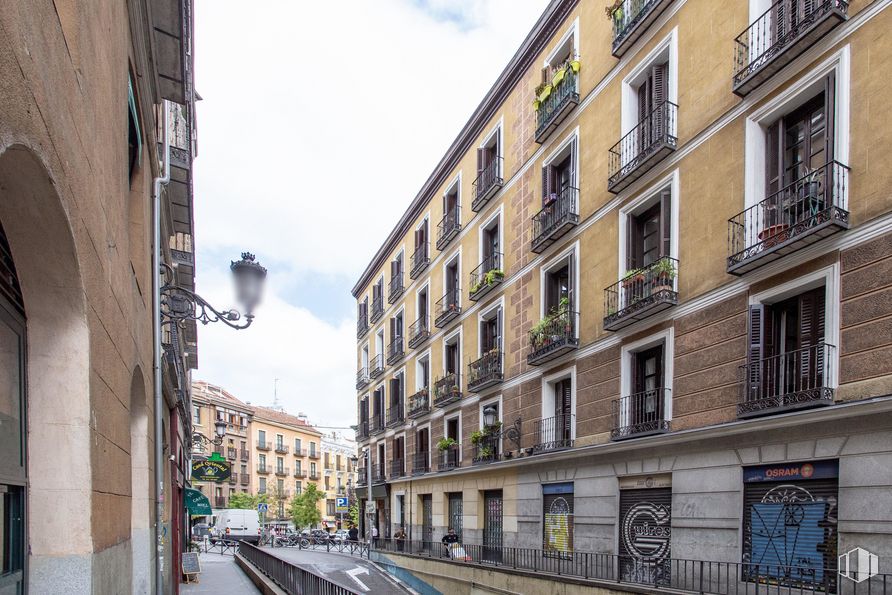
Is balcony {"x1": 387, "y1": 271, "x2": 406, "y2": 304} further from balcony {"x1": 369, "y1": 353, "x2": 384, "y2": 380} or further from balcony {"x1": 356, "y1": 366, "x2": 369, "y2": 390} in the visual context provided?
balcony {"x1": 356, "y1": 366, "x2": 369, "y2": 390}

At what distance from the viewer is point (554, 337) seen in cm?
1919

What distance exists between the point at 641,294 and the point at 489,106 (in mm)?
12147

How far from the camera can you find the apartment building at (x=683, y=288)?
10.8 m

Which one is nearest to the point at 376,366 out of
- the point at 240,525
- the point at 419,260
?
the point at 419,260

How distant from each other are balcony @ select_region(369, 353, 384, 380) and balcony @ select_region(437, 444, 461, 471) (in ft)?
35.5

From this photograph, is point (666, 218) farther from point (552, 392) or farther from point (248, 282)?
point (248, 282)

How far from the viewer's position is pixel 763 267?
12.2 m

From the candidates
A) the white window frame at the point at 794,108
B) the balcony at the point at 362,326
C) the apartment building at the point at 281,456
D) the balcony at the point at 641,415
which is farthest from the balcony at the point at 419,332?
the apartment building at the point at 281,456

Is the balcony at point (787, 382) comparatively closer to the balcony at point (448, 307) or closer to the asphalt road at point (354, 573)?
the asphalt road at point (354, 573)

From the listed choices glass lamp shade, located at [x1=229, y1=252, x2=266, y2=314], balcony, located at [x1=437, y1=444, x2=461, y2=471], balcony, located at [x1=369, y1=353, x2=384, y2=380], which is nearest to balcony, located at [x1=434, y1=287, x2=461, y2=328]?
balcony, located at [x1=437, y1=444, x2=461, y2=471]

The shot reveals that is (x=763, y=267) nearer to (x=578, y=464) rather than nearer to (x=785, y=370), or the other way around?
(x=785, y=370)

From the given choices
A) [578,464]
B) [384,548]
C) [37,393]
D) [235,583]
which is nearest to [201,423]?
[384,548]

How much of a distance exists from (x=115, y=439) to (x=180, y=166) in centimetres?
968

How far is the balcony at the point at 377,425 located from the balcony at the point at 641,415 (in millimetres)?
22153
